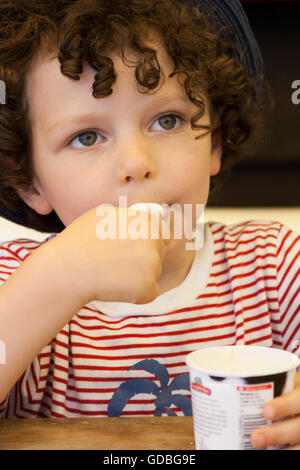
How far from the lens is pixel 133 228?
69cm

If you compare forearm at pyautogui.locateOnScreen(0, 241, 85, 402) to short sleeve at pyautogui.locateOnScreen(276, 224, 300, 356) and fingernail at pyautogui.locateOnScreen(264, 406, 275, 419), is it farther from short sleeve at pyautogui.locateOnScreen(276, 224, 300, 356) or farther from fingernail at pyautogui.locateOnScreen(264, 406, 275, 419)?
short sleeve at pyautogui.locateOnScreen(276, 224, 300, 356)

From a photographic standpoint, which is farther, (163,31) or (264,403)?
(163,31)

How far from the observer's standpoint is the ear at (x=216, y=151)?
112cm

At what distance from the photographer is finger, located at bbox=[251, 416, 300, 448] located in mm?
517

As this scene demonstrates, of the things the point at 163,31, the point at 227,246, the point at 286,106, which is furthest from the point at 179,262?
the point at 286,106

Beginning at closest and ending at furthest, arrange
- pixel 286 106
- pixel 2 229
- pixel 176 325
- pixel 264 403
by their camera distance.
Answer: pixel 264 403 < pixel 176 325 < pixel 286 106 < pixel 2 229

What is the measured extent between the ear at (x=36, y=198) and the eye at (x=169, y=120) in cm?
28

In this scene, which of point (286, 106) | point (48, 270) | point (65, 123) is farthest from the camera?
point (286, 106)

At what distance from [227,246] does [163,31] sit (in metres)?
0.39

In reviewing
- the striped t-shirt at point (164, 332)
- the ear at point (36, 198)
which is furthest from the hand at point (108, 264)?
the ear at point (36, 198)

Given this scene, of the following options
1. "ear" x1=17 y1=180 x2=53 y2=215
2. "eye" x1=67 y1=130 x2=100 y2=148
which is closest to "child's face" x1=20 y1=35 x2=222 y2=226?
"eye" x1=67 y1=130 x2=100 y2=148

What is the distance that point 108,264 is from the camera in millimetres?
674

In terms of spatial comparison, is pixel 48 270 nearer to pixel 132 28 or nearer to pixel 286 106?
pixel 132 28
